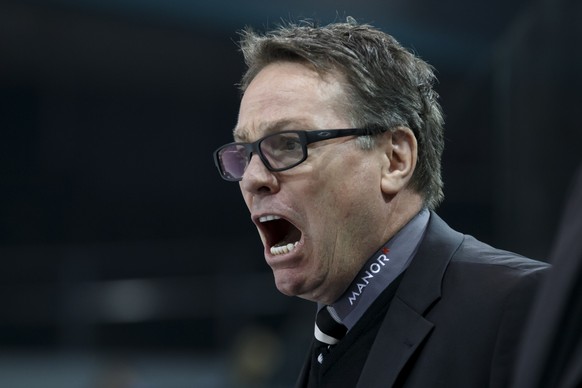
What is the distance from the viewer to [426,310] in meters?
1.73

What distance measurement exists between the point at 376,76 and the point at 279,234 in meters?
0.40

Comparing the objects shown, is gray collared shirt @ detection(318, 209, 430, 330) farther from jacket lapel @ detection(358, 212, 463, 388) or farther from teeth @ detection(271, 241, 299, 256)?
teeth @ detection(271, 241, 299, 256)

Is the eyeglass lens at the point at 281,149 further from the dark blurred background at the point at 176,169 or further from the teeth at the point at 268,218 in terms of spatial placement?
the dark blurred background at the point at 176,169

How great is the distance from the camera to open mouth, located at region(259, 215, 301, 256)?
6.41 ft

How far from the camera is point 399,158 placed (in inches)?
76.7

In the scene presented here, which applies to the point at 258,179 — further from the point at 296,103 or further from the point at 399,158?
the point at 399,158

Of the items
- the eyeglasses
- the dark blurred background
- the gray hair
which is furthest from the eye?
the dark blurred background

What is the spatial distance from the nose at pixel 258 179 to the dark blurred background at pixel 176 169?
3.12 meters

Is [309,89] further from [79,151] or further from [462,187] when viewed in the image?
[79,151]

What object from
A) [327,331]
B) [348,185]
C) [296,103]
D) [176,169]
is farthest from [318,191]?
[176,169]

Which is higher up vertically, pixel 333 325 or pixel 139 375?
pixel 333 325

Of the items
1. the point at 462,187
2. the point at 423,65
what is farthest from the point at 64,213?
the point at 423,65

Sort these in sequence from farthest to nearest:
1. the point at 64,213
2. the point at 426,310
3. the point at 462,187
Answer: the point at 64,213
the point at 462,187
the point at 426,310

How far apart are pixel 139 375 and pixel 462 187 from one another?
2740 millimetres
